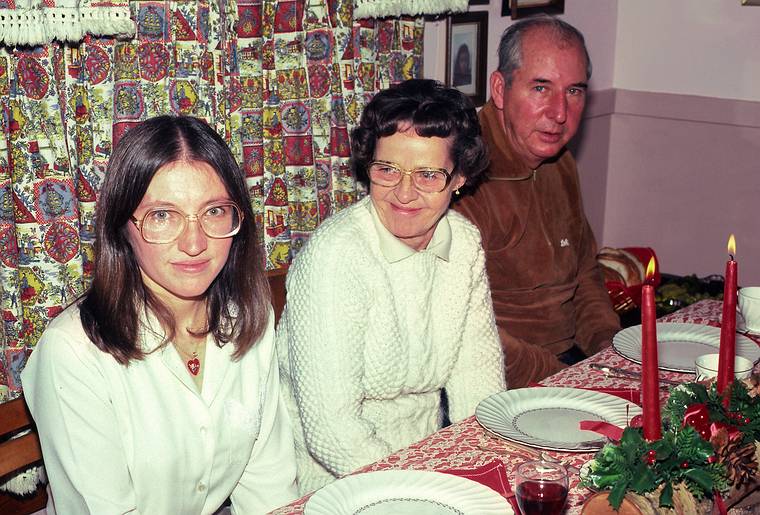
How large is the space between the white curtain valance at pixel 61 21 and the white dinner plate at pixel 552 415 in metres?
1.26

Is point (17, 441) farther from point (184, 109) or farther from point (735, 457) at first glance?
point (735, 457)

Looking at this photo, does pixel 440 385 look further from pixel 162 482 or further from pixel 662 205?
pixel 662 205

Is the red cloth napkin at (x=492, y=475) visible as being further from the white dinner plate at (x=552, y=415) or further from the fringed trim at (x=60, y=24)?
the fringed trim at (x=60, y=24)

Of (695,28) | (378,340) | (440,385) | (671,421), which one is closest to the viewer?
(671,421)

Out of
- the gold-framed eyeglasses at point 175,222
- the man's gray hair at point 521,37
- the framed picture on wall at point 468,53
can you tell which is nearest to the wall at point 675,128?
the framed picture on wall at point 468,53

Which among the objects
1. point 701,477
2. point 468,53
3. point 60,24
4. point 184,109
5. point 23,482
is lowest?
point 23,482

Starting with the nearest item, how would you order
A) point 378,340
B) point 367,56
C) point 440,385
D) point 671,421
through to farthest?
point 671,421 < point 378,340 < point 440,385 < point 367,56

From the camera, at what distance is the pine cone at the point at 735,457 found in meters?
1.25

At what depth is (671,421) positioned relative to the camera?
131 centimetres

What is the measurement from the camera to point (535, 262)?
281 cm

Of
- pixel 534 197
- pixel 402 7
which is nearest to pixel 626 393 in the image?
pixel 534 197

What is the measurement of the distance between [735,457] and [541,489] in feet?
0.87

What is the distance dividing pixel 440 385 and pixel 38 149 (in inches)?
44.7

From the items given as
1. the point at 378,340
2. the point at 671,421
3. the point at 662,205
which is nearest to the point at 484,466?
the point at 671,421
